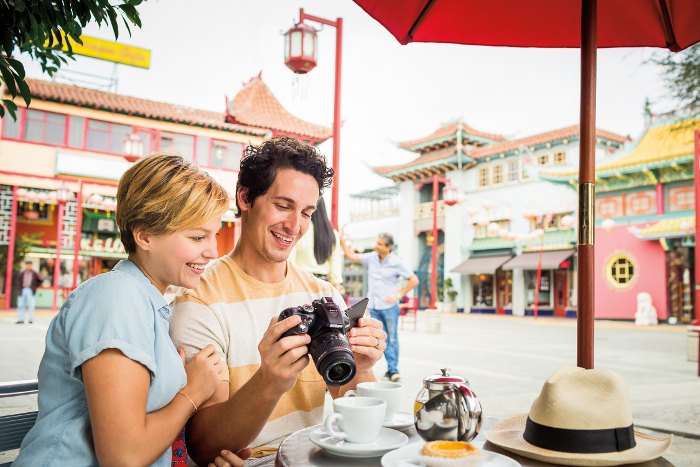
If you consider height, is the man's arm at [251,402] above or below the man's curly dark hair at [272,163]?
below

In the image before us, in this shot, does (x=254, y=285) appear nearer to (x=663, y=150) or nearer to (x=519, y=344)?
(x=519, y=344)

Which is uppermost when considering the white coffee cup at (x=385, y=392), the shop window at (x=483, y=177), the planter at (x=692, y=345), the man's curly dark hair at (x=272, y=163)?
the shop window at (x=483, y=177)

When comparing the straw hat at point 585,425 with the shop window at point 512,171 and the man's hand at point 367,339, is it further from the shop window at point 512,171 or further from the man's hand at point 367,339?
the shop window at point 512,171

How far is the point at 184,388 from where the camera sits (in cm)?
128

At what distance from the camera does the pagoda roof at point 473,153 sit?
21.4m

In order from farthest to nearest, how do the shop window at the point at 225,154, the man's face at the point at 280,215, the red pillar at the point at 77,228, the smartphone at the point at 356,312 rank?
the shop window at the point at 225,154, the red pillar at the point at 77,228, the man's face at the point at 280,215, the smartphone at the point at 356,312

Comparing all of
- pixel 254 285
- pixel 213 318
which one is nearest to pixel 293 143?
pixel 254 285

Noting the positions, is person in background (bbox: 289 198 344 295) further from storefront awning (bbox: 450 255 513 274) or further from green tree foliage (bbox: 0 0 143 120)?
storefront awning (bbox: 450 255 513 274)

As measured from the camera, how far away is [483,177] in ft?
81.6

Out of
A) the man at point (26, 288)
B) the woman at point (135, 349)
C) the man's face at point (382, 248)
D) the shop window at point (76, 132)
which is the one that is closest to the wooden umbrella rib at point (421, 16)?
the woman at point (135, 349)

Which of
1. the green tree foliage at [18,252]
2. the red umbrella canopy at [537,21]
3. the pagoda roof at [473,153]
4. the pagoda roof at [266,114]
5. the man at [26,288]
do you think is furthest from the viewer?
the pagoda roof at [473,153]

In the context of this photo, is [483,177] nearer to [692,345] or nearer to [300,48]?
[692,345]

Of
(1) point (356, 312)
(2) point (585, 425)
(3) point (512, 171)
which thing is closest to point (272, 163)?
(1) point (356, 312)

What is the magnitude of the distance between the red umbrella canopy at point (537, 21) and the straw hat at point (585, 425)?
4.79 feet
